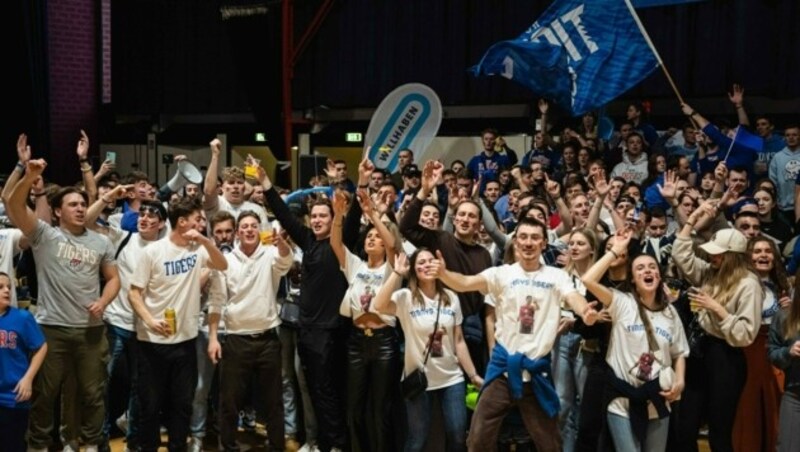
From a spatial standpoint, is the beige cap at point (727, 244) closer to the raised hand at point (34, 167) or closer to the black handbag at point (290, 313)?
the black handbag at point (290, 313)

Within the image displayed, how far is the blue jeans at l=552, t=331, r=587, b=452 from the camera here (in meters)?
6.52

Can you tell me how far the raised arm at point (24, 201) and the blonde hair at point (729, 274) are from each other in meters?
4.15

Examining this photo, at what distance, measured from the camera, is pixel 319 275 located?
690 centimetres

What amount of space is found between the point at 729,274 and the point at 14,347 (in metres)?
4.26

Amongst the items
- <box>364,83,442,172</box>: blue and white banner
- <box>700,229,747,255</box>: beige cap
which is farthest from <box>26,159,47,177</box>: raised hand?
<box>700,229,747,255</box>: beige cap

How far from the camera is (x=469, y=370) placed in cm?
627

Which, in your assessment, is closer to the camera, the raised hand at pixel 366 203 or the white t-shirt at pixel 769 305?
the white t-shirt at pixel 769 305

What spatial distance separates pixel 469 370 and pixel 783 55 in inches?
245

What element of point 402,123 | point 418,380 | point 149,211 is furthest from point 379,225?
point 402,123

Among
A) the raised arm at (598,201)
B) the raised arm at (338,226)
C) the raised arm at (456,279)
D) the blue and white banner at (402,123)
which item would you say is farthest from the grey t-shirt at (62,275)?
the blue and white banner at (402,123)

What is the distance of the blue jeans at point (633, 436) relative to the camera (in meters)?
5.84

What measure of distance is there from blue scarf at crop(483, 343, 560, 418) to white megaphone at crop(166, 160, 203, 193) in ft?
14.8

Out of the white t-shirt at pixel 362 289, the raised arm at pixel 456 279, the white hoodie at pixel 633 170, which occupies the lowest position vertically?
the white t-shirt at pixel 362 289

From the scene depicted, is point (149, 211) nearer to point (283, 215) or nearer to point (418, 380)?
point (283, 215)
